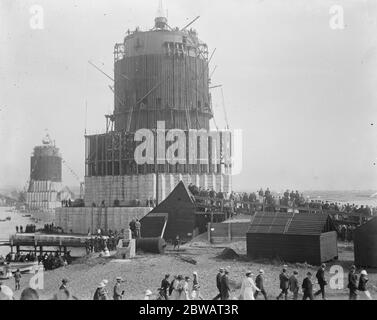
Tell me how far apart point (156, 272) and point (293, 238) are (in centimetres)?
818

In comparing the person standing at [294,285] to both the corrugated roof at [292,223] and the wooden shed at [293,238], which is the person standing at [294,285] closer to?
the wooden shed at [293,238]

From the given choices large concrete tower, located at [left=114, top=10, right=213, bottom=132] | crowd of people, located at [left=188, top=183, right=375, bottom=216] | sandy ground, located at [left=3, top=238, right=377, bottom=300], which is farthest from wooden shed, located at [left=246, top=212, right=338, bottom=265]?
large concrete tower, located at [left=114, top=10, right=213, bottom=132]

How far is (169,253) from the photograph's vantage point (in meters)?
32.5

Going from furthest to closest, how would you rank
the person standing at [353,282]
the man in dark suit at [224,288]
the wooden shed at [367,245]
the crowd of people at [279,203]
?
the crowd of people at [279,203]
the wooden shed at [367,245]
the man in dark suit at [224,288]
the person standing at [353,282]

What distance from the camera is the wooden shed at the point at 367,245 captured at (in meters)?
26.2

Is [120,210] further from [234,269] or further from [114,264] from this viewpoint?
[234,269]

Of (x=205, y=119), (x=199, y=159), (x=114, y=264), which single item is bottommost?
(x=114, y=264)

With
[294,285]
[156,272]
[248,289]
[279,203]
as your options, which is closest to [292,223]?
[156,272]

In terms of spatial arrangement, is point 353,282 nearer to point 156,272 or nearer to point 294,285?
point 294,285

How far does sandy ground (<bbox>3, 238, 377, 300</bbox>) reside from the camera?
23281mm

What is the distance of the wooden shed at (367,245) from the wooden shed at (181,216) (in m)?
17.0

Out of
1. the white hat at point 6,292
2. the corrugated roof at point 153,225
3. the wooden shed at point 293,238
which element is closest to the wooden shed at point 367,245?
the wooden shed at point 293,238
